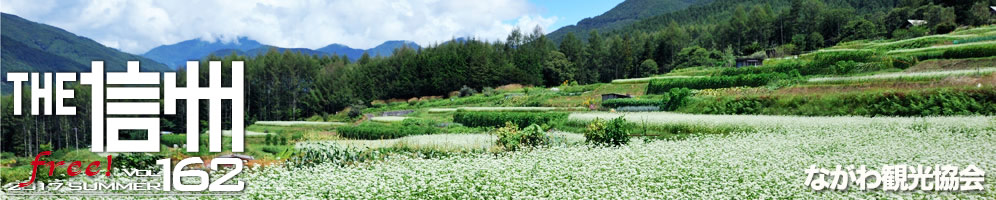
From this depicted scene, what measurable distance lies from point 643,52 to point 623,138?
69.7 meters

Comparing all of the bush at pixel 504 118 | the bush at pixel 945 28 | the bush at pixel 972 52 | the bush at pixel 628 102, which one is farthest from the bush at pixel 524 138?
the bush at pixel 945 28


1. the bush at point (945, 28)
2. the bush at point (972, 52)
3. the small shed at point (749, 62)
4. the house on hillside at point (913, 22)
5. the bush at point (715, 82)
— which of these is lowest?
the bush at point (715, 82)

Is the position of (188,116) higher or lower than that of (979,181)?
higher

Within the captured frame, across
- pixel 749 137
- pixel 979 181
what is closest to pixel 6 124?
pixel 749 137

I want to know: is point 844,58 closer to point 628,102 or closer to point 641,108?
point 628,102

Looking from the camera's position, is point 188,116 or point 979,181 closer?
point 979,181

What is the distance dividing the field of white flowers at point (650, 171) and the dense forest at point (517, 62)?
160 ft

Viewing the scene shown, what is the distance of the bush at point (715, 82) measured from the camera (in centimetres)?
3169

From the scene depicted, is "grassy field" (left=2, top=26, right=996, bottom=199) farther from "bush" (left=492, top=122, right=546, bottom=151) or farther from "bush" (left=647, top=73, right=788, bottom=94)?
"bush" (left=647, top=73, right=788, bottom=94)

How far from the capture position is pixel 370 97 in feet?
235

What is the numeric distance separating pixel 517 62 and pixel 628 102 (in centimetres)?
4417

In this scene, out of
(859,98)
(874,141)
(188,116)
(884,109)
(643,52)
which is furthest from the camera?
(643,52)

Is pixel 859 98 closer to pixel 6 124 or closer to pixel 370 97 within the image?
pixel 370 97

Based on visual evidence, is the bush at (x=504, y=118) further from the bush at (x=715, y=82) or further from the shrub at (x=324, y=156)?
the shrub at (x=324, y=156)
